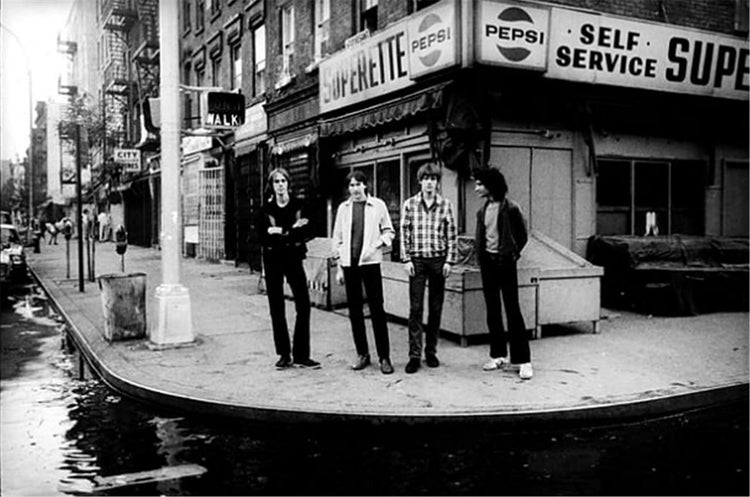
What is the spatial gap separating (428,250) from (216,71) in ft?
53.1

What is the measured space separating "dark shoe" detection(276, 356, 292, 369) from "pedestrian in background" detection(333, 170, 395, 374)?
0.63 m

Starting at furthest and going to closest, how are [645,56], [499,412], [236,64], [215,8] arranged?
[215,8], [236,64], [645,56], [499,412]

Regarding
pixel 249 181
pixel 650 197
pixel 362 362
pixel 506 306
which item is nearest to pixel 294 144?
pixel 249 181

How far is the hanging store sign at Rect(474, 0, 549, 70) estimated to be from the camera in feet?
27.9

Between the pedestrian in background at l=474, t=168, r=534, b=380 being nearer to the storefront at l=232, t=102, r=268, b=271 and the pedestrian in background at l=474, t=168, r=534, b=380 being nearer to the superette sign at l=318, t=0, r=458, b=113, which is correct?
the superette sign at l=318, t=0, r=458, b=113

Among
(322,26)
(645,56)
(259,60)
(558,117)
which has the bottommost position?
(558,117)

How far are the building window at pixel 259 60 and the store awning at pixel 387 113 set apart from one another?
4.81 metres

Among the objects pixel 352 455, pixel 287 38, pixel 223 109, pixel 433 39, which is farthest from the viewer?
pixel 287 38

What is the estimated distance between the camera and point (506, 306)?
20.4ft

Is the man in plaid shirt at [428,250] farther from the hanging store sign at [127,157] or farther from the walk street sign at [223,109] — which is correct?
the hanging store sign at [127,157]

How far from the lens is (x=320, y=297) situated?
10.5 metres

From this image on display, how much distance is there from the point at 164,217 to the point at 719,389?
5.52 m

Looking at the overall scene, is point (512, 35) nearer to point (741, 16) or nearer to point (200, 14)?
point (741, 16)

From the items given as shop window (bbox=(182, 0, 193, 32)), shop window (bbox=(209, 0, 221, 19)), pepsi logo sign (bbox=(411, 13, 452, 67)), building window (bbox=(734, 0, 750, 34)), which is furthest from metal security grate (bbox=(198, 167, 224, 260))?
building window (bbox=(734, 0, 750, 34))
